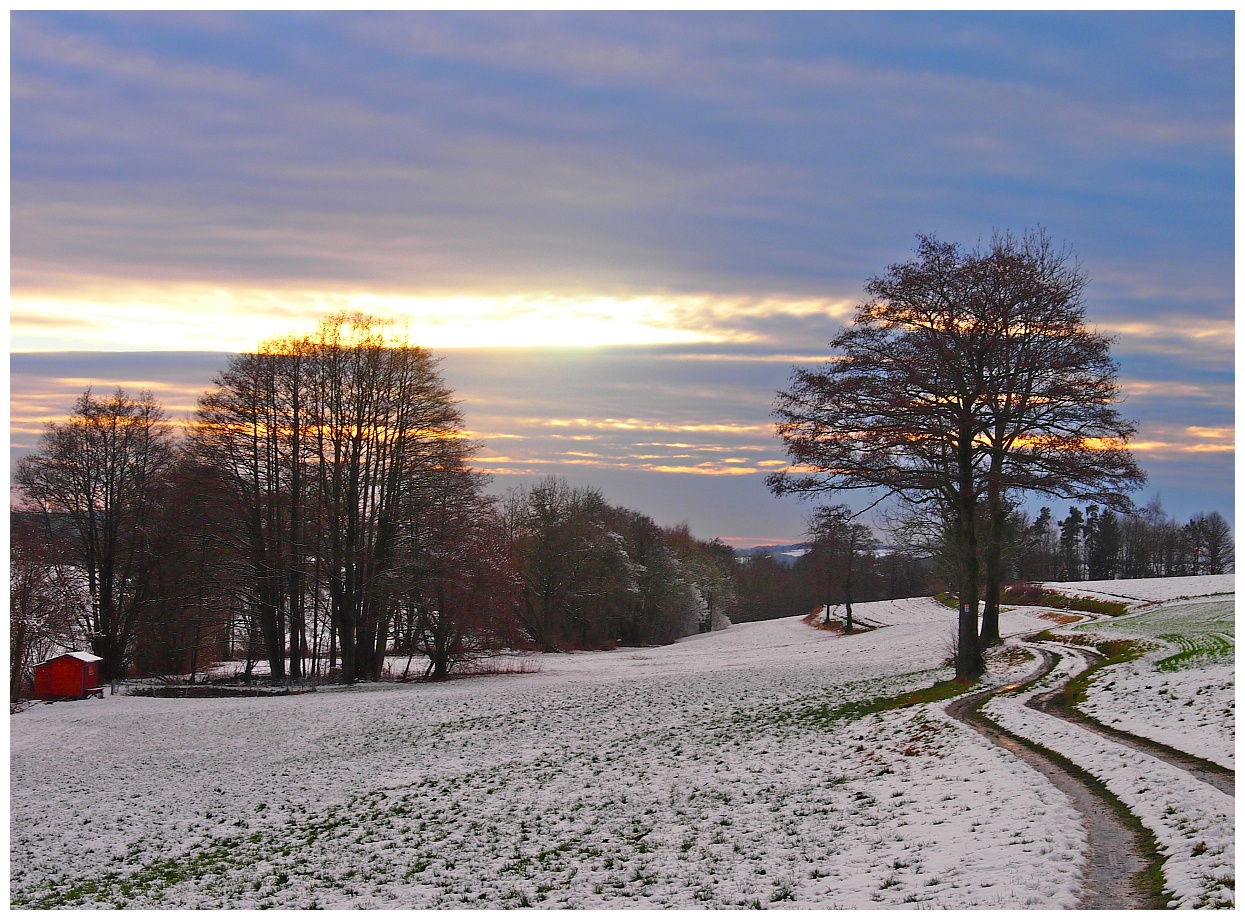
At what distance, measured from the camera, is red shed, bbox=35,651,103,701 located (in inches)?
1300

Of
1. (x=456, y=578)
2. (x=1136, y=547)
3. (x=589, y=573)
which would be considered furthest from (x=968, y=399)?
(x=1136, y=547)

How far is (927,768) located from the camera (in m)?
14.3

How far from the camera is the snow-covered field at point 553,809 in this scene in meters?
10.4

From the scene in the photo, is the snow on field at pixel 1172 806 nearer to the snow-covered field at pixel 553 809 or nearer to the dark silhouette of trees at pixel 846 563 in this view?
the snow-covered field at pixel 553 809

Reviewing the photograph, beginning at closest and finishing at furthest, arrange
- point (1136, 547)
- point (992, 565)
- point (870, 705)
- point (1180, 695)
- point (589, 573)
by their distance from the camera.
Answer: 1. point (1180, 695)
2. point (870, 705)
3. point (992, 565)
4. point (589, 573)
5. point (1136, 547)

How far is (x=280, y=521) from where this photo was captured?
37969 millimetres

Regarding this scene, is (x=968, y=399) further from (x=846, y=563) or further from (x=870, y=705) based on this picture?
(x=846, y=563)

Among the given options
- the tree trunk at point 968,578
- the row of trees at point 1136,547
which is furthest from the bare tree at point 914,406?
the row of trees at point 1136,547

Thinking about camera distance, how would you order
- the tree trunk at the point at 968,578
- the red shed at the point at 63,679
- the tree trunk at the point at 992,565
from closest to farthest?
1. the tree trunk at the point at 968,578
2. the tree trunk at the point at 992,565
3. the red shed at the point at 63,679

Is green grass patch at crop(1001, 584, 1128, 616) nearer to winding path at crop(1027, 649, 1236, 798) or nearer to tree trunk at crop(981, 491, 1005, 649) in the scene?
tree trunk at crop(981, 491, 1005, 649)

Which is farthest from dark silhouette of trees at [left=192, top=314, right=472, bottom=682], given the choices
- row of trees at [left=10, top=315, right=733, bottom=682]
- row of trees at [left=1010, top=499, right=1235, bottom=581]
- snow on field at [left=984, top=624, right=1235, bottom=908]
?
row of trees at [left=1010, top=499, right=1235, bottom=581]

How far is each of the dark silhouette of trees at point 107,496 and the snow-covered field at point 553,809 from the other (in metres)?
14.4

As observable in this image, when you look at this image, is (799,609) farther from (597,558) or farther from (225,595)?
(225,595)

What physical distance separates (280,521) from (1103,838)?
113ft
